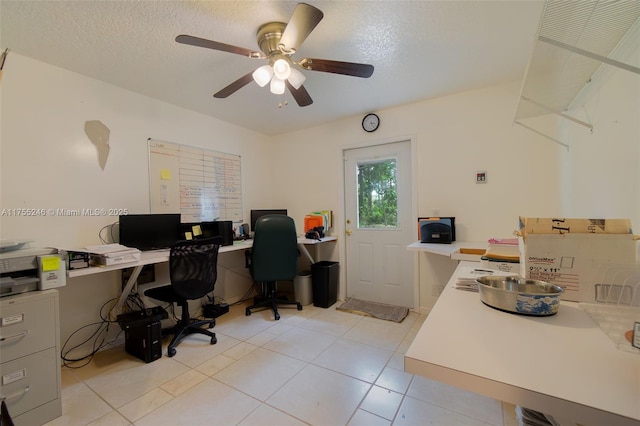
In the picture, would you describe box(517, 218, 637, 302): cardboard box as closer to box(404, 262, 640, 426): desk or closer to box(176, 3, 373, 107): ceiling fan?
box(404, 262, 640, 426): desk

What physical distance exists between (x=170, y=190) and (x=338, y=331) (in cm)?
236

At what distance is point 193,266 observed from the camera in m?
2.36

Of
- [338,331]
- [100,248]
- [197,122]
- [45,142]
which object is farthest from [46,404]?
[197,122]

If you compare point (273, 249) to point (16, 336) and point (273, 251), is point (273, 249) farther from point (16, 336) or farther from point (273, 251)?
point (16, 336)

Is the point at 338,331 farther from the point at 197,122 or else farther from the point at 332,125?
the point at 197,122

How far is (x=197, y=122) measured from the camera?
3176 millimetres

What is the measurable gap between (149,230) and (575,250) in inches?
121

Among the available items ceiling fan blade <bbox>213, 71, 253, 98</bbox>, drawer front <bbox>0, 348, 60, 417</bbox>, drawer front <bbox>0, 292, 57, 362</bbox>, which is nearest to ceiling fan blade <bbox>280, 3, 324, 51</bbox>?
ceiling fan blade <bbox>213, 71, 253, 98</bbox>

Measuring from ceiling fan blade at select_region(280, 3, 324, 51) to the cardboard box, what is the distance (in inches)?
54.5

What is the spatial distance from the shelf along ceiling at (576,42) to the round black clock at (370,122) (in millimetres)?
1712

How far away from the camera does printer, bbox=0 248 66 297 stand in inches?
57.7

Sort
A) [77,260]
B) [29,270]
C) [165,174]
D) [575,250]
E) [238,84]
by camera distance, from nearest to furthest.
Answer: [575,250]
[29,270]
[77,260]
[238,84]
[165,174]

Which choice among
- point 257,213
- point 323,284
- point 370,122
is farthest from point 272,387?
point 370,122

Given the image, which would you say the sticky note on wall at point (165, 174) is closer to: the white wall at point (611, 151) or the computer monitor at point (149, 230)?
the computer monitor at point (149, 230)
